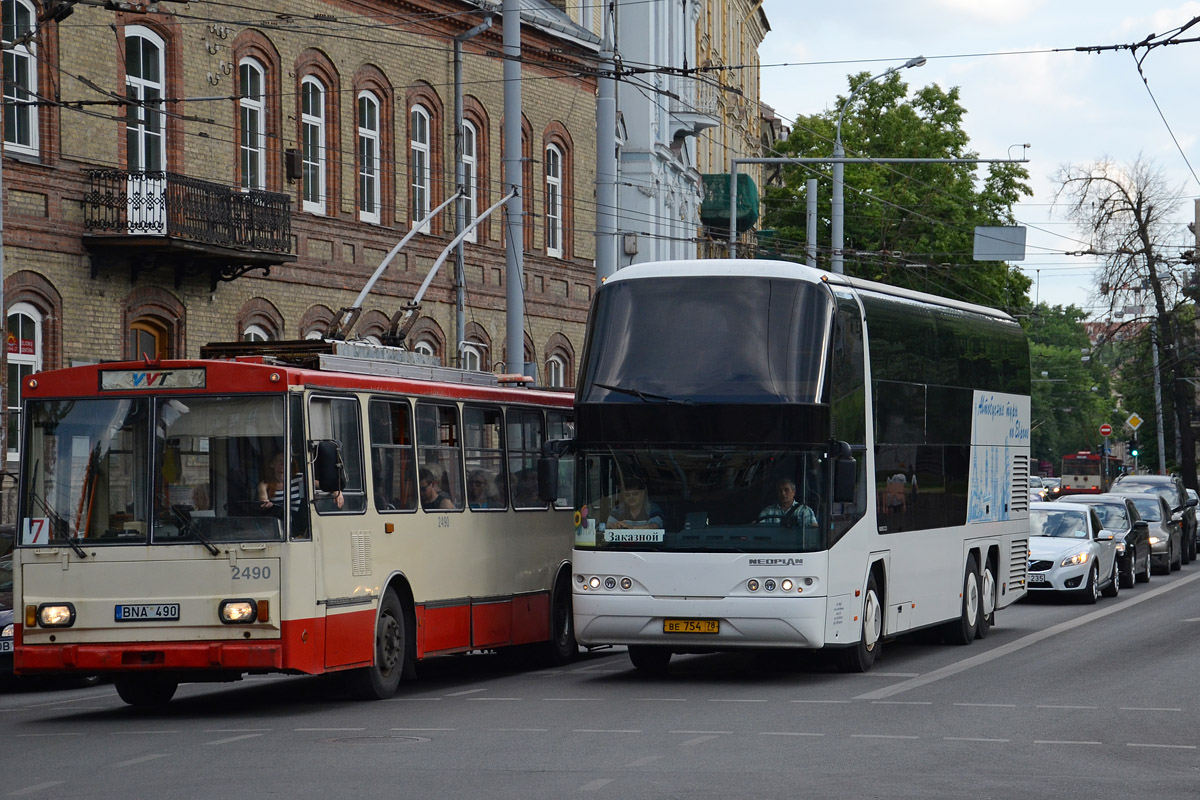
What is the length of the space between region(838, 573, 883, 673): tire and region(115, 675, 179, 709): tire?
569 centimetres

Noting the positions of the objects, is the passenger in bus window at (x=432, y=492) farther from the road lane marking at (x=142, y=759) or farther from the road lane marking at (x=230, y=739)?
the road lane marking at (x=142, y=759)

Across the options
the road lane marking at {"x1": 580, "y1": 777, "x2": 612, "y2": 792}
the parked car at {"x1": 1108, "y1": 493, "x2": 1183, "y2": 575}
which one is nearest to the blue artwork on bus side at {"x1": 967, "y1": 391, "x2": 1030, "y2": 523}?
the road lane marking at {"x1": 580, "y1": 777, "x2": 612, "y2": 792}

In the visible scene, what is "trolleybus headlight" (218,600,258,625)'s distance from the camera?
13.7m

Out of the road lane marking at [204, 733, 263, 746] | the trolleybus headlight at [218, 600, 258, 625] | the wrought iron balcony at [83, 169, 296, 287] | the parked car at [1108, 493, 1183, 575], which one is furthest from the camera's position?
the parked car at [1108, 493, 1183, 575]

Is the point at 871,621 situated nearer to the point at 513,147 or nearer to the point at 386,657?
the point at 386,657

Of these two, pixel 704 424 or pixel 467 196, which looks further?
pixel 467 196

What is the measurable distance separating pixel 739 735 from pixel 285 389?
13.6 feet

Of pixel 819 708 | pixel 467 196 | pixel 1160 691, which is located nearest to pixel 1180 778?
pixel 819 708

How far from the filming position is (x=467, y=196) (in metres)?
41.2

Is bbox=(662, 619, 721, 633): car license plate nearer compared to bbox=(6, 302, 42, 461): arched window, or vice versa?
bbox=(662, 619, 721, 633): car license plate

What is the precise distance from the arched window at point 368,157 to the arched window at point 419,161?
47.6 inches

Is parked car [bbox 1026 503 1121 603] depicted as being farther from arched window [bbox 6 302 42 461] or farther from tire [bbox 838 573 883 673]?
arched window [bbox 6 302 42 461]

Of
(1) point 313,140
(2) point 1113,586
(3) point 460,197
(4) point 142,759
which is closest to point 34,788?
(4) point 142,759

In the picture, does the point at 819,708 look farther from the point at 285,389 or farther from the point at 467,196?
the point at 467,196
